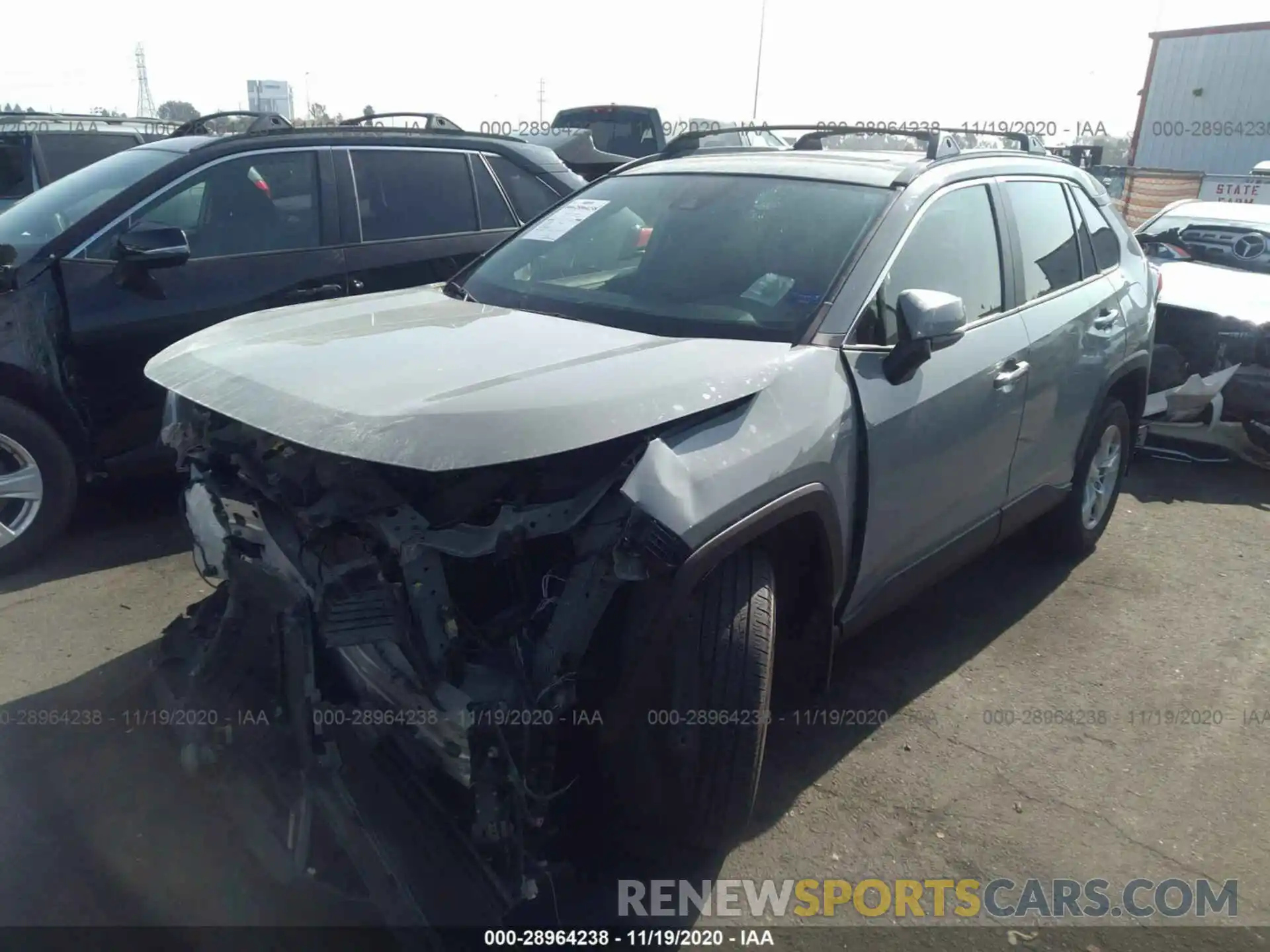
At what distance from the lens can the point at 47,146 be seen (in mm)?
9227

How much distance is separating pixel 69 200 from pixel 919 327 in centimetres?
425

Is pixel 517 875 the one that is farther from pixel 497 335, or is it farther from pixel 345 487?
pixel 497 335

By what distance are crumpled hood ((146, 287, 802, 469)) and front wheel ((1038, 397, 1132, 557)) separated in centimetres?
240

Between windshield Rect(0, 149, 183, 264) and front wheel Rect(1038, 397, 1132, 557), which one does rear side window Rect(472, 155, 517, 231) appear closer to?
windshield Rect(0, 149, 183, 264)

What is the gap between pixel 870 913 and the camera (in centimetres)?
268

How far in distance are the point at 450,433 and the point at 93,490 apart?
150 inches

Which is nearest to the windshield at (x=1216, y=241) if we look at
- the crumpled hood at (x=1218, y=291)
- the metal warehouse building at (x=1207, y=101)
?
the crumpled hood at (x=1218, y=291)

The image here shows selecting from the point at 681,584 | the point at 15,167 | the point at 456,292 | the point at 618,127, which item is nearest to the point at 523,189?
the point at 456,292

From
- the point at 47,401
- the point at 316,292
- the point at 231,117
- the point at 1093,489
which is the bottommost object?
the point at 1093,489

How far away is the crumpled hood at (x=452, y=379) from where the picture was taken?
2.26 m

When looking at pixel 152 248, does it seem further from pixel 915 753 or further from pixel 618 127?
pixel 618 127

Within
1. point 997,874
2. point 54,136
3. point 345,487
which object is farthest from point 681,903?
point 54,136

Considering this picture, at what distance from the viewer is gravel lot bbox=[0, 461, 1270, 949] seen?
107 inches

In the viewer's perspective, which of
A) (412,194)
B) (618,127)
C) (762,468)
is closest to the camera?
(762,468)
